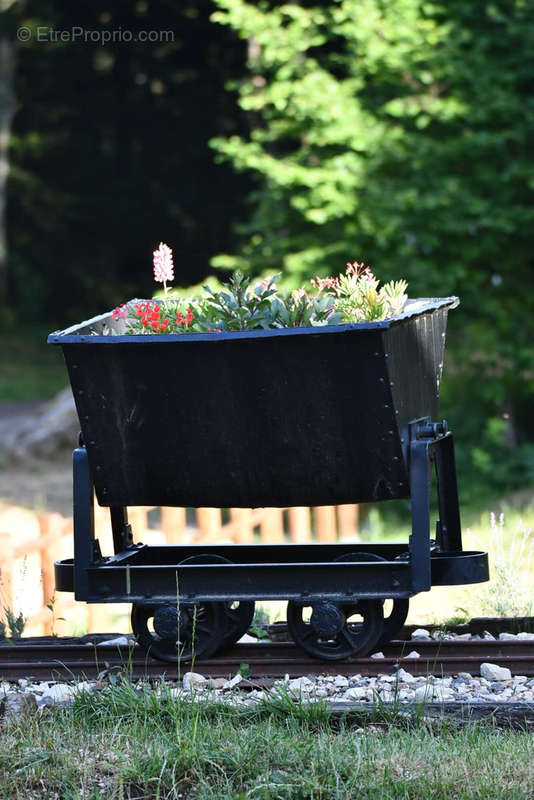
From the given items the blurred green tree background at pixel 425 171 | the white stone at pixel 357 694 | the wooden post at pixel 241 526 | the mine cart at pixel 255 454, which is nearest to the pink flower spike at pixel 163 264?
the mine cart at pixel 255 454

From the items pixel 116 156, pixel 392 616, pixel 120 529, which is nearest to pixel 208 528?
pixel 120 529

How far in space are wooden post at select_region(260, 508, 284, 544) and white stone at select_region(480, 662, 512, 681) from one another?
20.2 ft

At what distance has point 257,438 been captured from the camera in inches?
220

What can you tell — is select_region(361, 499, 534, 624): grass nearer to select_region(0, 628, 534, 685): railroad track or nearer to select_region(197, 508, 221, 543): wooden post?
select_region(0, 628, 534, 685): railroad track

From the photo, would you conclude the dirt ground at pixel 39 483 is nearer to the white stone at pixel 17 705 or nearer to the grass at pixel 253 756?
the white stone at pixel 17 705

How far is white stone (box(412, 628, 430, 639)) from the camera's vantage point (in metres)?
6.26

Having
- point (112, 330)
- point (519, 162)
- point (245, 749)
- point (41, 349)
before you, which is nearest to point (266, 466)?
point (112, 330)

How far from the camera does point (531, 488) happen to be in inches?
629

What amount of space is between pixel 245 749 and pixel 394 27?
37.9 ft

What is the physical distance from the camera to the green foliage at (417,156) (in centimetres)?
1418

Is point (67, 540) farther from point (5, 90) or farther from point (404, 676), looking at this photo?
point (5, 90)

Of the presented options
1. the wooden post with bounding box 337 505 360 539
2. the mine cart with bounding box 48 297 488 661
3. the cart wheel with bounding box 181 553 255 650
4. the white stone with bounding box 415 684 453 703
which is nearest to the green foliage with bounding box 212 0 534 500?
the wooden post with bounding box 337 505 360 539

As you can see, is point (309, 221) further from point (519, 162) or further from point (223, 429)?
point (223, 429)

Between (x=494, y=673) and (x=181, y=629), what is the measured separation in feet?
4.97
